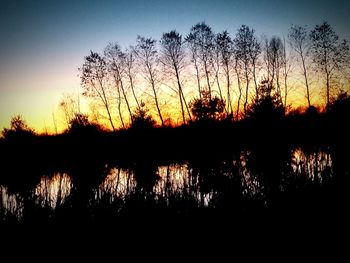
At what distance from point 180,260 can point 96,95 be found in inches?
1360

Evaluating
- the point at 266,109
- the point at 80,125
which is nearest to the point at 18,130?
the point at 80,125

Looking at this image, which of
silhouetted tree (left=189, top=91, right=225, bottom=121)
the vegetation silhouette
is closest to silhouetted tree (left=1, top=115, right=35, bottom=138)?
the vegetation silhouette

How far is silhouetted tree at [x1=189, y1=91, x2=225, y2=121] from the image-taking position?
3067 centimetres

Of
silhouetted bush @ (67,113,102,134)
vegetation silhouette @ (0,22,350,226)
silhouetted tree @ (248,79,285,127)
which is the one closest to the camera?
vegetation silhouette @ (0,22,350,226)

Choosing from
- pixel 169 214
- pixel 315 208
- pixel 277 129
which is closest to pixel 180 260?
pixel 169 214

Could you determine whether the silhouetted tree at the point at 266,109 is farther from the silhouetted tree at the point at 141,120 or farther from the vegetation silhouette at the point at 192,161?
the silhouetted tree at the point at 141,120

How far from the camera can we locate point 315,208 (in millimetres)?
5895

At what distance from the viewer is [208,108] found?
102 ft

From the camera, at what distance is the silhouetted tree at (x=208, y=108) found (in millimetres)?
30673

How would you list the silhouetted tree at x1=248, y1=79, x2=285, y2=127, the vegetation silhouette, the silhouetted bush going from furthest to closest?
the silhouetted bush < the silhouetted tree at x1=248, y1=79, x2=285, y2=127 < the vegetation silhouette

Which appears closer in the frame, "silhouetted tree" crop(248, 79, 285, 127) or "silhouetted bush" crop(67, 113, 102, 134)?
"silhouetted tree" crop(248, 79, 285, 127)

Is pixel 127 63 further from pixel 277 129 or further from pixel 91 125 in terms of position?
pixel 277 129

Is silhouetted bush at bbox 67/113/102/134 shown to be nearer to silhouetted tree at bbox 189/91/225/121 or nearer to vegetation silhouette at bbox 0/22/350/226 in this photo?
vegetation silhouette at bbox 0/22/350/226

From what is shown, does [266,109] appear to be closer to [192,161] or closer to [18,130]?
[192,161]
